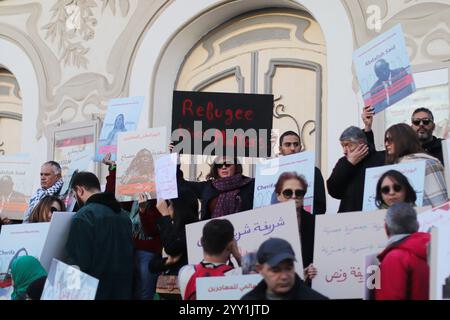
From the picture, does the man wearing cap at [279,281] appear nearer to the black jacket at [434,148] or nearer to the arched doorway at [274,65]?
the black jacket at [434,148]

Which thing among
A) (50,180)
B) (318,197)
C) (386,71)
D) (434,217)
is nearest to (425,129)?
(386,71)

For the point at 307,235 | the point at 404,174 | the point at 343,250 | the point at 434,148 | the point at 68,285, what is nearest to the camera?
the point at 68,285

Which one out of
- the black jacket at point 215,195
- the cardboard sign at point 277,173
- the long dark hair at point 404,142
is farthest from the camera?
the black jacket at point 215,195

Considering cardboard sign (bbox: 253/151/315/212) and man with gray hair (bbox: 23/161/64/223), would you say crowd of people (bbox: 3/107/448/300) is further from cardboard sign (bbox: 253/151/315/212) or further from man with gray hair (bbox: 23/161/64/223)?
man with gray hair (bbox: 23/161/64/223)

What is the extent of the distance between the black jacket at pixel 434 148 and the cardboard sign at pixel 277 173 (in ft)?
2.39

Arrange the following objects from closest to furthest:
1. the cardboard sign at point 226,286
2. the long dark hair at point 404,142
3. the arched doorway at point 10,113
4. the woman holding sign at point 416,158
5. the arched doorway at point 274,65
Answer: the cardboard sign at point 226,286 → the woman holding sign at point 416,158 → the long dark hair at point 404,142 → the arched doorway at point 274,65 → the arched doorway at point 10,113

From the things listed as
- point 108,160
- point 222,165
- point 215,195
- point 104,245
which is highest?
point 108,160

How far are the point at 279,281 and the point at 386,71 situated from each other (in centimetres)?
232

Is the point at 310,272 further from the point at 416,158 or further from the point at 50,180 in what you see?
the point at 50,180

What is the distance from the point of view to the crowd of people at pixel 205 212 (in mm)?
5113

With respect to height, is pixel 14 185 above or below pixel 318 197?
above

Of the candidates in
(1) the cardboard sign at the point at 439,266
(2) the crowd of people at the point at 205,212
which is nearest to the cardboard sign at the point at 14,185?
(2) the crowd of people at the point at 205,212

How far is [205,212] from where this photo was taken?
6.50m
